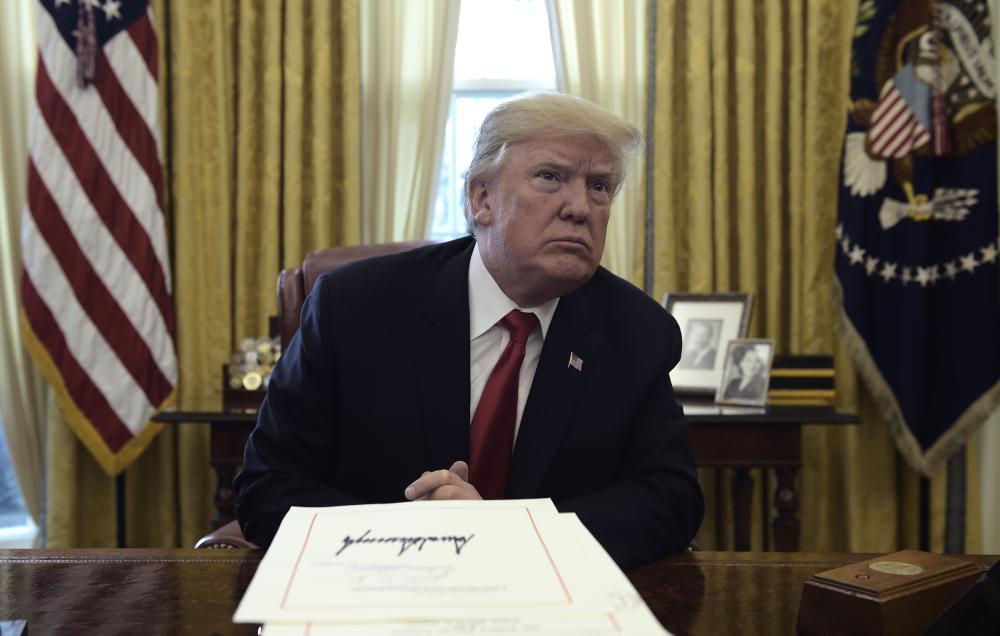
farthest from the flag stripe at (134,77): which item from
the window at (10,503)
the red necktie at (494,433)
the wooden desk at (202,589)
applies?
the wooden desk at (202,589)

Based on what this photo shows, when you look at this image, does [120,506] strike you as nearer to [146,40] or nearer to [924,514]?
[146,40]

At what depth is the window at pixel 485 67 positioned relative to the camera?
424 centimetres

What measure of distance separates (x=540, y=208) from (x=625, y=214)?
2.22 meters

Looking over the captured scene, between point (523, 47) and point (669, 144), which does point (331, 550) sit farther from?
point (523, 47)

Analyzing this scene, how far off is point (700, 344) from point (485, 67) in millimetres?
1642

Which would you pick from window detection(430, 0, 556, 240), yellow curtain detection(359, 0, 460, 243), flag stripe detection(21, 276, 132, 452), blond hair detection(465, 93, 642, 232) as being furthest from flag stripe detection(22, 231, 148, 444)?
blond hair detection(465, 93, 642, 232)

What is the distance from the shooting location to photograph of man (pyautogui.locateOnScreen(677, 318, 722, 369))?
11.6 ft

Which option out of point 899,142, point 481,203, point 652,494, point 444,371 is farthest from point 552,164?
point 899,142

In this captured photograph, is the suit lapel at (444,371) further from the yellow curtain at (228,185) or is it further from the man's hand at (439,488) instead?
the yellow curtain at (228,185)

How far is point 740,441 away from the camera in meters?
3.13

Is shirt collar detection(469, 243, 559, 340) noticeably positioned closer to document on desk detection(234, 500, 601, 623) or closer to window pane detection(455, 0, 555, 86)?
document on desk detection(234, 500, 601, 623)

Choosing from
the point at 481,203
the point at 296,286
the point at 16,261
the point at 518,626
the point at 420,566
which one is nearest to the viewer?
the point at 518,626

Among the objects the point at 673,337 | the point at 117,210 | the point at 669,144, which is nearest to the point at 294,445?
the point at 673,337

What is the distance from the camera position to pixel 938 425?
3.63 m
